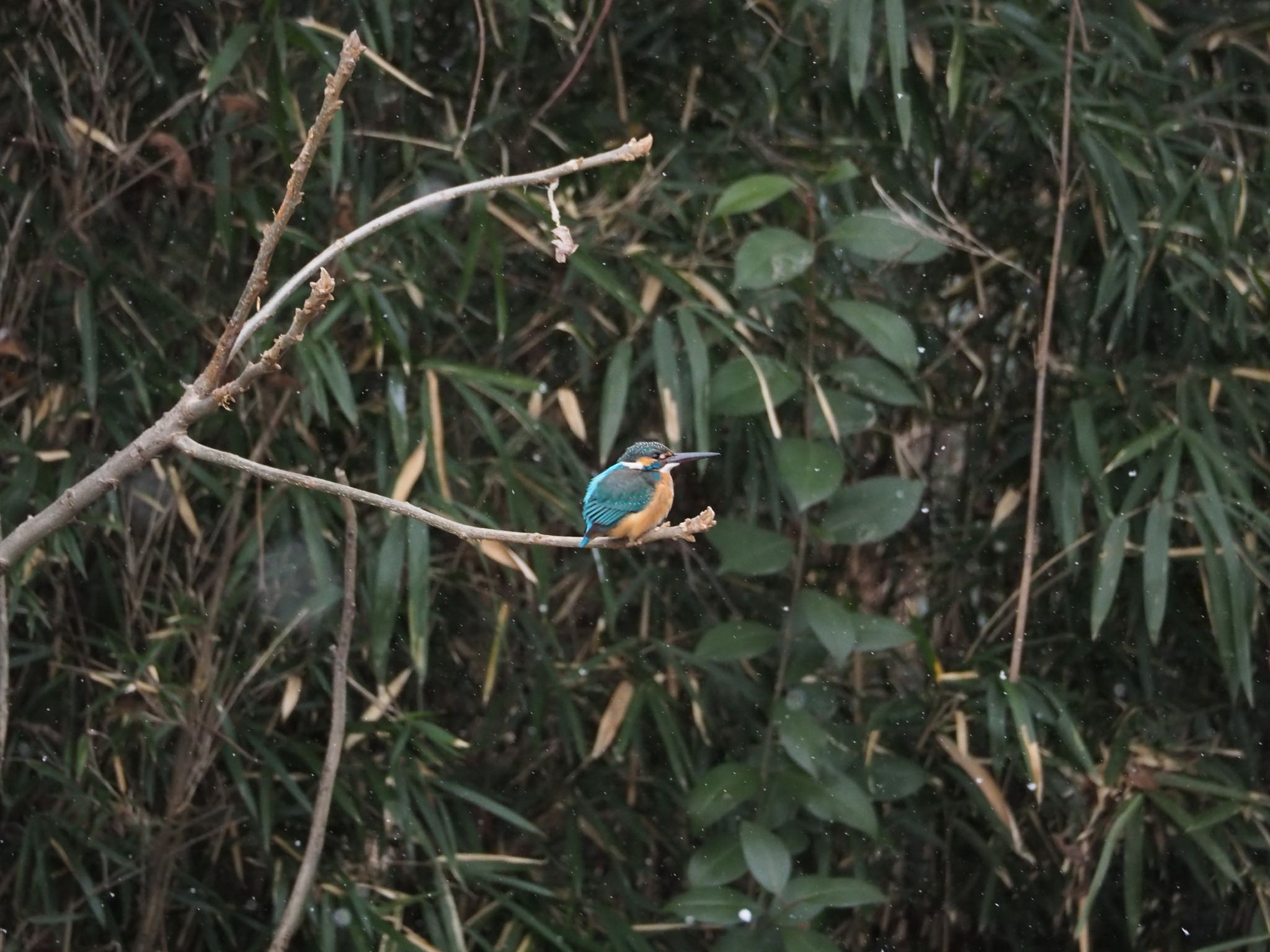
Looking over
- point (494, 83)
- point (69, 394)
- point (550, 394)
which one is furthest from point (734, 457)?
point (69, 394)

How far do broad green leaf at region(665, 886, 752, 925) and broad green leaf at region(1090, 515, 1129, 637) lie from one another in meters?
0.67

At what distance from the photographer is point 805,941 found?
7.06 feet

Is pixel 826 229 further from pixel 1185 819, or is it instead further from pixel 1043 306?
pixel 1185 819

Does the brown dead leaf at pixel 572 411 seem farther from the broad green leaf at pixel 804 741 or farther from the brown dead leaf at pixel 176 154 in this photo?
the brown dead leaf at pixel 176 154

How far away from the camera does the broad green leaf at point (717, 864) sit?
7.28 feet

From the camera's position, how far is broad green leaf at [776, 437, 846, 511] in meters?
2.11

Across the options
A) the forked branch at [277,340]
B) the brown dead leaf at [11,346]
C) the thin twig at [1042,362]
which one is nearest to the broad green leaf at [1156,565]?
the thin twig at [1042,362]

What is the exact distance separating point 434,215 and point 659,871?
1.28 m

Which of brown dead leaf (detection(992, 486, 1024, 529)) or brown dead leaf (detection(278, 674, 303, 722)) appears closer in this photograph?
brown dead leaf (detection(278, 674, 303, 722))

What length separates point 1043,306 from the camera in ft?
8.86

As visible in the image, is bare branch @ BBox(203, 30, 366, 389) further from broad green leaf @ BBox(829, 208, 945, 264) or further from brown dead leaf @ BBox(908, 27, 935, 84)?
brown dead leaf @ BBox(908, 27, 935, 84)

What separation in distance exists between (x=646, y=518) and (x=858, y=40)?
0.97 meters

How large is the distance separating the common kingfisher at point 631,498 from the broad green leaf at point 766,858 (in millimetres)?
678

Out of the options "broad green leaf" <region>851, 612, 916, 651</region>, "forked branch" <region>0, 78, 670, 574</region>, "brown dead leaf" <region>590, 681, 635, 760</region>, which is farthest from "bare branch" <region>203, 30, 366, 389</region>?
"brown dead leaf" <region>590, 681, 635, 760</region>
